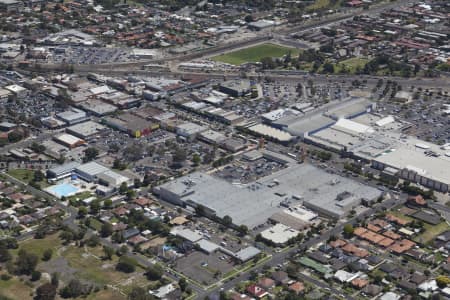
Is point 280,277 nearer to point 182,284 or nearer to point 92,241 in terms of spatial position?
point 182,284

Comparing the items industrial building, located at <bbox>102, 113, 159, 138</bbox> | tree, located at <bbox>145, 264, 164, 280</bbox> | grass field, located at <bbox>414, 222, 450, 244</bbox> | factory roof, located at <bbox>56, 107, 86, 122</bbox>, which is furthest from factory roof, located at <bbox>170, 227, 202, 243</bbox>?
factory roof, located at <bbox>56, 107, 86, 122</bbox>

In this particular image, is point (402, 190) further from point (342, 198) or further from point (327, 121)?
point (327, 121)

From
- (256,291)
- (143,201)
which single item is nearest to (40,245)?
(143,201)

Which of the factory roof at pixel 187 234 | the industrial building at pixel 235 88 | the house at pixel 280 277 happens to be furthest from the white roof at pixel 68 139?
the house at pixel 280 277

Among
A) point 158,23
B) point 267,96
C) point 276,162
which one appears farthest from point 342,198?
point 158,23

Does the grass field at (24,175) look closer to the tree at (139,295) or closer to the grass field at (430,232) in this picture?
Answer: the tree at (139,295)
